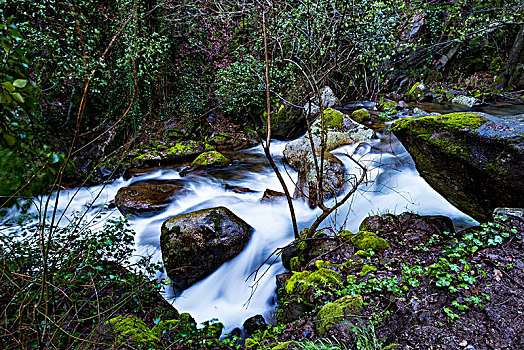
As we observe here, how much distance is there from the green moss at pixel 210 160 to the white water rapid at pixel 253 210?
1.04ft

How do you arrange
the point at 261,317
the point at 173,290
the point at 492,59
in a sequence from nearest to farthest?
the point at 261,317 < the point at 173,290 < the point at 492,59

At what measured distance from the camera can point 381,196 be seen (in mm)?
5672

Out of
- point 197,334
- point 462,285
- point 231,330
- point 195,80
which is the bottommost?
point 231,330

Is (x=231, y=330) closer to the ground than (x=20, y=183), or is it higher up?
closer to the ground

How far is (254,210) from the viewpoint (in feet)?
19.5

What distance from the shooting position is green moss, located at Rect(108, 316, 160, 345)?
8.06ft

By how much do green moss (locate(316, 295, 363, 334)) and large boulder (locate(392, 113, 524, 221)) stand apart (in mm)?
2333

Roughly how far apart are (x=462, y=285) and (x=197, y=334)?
9.70 ft

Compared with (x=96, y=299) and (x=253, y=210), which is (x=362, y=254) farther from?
(x=96, y=299)

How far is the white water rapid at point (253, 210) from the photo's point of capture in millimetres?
4293

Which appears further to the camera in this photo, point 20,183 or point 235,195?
point 235,195

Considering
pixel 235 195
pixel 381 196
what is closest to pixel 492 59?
Answer: pixel 381 196

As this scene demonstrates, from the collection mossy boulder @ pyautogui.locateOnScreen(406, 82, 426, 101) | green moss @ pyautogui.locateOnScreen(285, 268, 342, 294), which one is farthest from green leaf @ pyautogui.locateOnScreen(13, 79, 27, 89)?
mossy boulder @ pyautogui.locateOnScreen(406, 82, 426, 101)

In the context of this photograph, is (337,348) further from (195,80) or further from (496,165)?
(195,80)
